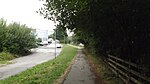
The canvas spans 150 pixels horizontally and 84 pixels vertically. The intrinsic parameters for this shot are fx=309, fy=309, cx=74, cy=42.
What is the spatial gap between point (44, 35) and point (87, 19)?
136 meters

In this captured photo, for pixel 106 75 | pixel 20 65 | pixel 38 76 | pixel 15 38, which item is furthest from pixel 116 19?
pixel 15 38

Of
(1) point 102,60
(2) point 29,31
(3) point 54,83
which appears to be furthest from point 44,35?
(3) point 54,83

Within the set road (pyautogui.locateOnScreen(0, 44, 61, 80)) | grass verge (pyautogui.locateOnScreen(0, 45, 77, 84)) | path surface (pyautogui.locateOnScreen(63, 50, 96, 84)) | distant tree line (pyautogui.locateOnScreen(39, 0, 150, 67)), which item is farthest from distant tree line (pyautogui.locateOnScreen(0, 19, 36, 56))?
distant tree line (pyautogui.locateOnScreen(39, 0, 150, 67))

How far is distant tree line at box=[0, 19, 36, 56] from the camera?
1859 inches

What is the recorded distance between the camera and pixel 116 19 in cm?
1316

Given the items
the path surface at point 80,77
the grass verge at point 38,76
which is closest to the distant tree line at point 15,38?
the grass verge at point 38,76

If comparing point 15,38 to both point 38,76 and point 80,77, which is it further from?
point 80,77

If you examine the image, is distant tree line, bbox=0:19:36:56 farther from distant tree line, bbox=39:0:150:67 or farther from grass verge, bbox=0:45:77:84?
distant tree line, bbox=39:0:150:67

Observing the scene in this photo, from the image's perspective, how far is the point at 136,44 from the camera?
1327cm

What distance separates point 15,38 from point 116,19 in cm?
3935

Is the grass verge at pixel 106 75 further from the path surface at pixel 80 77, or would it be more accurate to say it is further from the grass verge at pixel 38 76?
the grass verge at pixel 38 76

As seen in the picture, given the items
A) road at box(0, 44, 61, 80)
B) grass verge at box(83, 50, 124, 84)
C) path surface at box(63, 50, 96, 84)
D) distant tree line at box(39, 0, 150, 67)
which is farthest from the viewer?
road at box(0, 44, 61, 80)

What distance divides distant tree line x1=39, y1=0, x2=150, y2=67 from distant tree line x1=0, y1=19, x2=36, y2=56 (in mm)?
32069

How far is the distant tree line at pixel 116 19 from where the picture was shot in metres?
10.8
